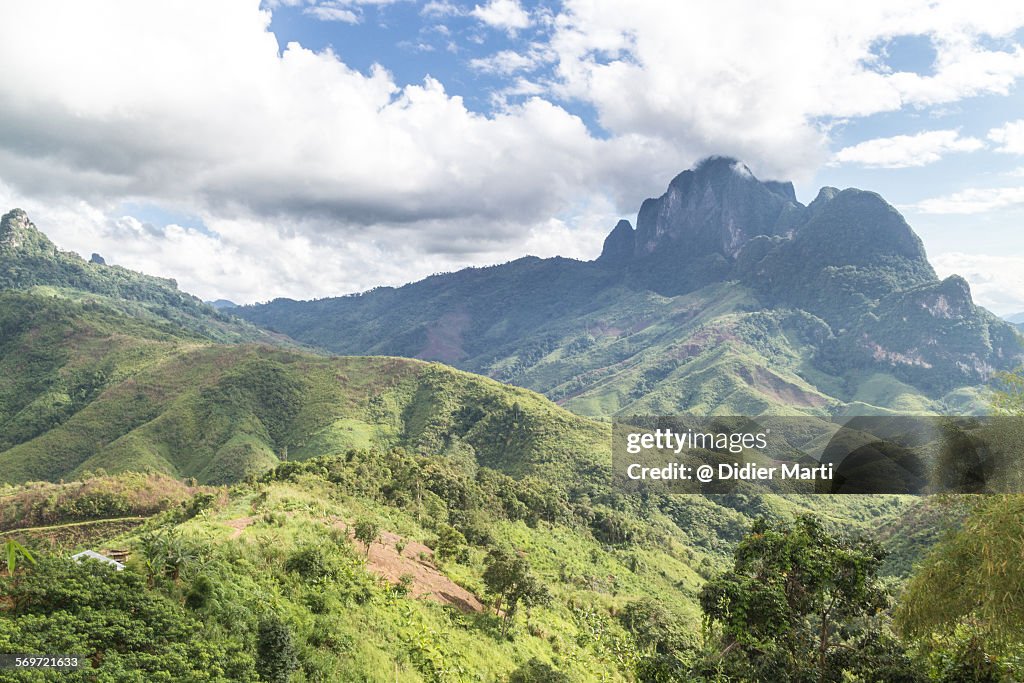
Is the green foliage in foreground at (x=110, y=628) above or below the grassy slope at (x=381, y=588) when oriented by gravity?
above

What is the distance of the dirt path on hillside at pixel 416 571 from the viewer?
24.3 meters

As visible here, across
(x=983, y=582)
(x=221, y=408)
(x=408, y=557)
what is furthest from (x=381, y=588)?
(x=221, y=408)

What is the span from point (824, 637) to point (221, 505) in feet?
96.0

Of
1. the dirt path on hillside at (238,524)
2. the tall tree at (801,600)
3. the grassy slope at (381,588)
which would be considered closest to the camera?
the tall tree at (801,600)

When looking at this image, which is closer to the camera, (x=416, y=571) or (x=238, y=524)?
(x=238, y=524)

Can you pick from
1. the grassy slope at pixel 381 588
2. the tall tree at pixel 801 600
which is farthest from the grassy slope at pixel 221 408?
the tall tree at pixel 801 600

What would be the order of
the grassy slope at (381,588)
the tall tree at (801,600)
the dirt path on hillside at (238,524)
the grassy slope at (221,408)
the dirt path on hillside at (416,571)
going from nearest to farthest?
the tall tree at (801,600) → the grassy slope at (381,588) → the dirt path on hillside at (238,524) → the dirt path on hillside at (416,571) → the grassy slope at (221,408)

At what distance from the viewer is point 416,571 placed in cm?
2673

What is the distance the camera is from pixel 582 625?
99.6 feet

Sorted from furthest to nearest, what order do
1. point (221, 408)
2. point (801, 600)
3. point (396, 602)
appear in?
1. point (221, 408)
2. point (396, 602)
3. point (801, 600)

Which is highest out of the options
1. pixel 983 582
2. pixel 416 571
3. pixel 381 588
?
pixel 983 582

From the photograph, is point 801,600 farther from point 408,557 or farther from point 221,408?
point 221,408

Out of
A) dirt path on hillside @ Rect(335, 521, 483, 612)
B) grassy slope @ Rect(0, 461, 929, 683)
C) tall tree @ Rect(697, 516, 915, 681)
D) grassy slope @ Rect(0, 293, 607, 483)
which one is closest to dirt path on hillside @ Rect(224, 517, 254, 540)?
grassy slope @ Rect(0, 461, 929, 683)

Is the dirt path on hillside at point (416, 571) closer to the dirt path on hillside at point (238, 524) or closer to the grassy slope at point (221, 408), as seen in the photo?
the dirt path on hillside at point (238, 524)
